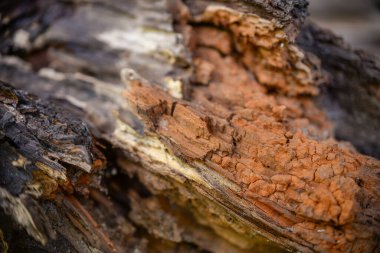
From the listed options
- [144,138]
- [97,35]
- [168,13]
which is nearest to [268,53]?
[168,13]

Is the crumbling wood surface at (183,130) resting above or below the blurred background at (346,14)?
below

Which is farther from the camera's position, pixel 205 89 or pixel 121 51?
pixel 121 51

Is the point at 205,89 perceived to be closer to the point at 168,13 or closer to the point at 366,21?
the point at 168,13

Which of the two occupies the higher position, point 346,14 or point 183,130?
point 346,14

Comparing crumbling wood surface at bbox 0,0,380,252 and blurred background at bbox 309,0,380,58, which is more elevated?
blurred background at bbox 309,0,380,58

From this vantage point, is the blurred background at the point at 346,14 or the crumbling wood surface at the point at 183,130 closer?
the crumbling wood surface at the point at 183,130

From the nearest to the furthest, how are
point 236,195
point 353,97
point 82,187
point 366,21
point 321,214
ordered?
point 321,214, point 236,195, point 82,187, point 353,97, point 366,21

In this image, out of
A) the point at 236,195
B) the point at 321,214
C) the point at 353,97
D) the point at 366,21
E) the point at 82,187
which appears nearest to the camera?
the point at 321,214

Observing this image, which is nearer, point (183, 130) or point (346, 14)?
point (183, 130)
